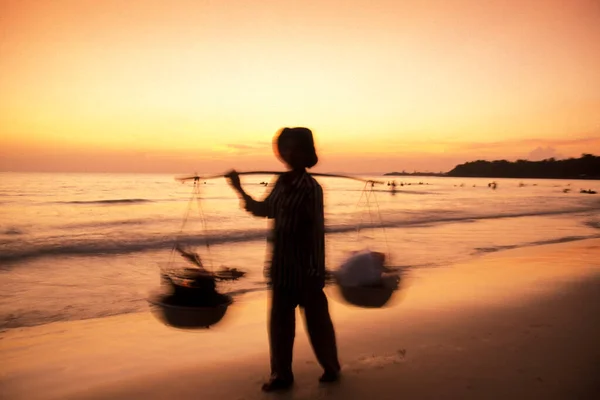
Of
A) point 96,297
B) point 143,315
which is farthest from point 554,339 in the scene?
point 96,297

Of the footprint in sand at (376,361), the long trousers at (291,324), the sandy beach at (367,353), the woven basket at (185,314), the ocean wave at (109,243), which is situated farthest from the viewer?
the ocean wave at (109,243)

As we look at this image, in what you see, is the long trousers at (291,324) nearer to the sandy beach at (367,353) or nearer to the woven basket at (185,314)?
the sandy beach at (367,353)

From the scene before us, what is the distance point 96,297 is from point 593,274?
294 inches

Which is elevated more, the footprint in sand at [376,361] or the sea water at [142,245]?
the footprint in sand at [376,361]

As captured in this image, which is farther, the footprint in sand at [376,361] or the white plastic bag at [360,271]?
the footprint in sand at [376,361]

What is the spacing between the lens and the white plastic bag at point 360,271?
3223 mm

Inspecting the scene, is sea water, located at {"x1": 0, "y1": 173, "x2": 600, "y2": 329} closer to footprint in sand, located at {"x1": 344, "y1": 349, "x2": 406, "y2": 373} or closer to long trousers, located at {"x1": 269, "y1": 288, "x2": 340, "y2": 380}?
long trousers, located at {"x1": 269, "y1": 288, "x2": 340, "y2": 380}

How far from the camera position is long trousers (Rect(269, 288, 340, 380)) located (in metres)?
2.78

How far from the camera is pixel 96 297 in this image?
6.74 meters

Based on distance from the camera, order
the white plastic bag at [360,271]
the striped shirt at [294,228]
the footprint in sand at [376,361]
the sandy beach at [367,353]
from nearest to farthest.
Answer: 1. the striped shirt at [294,228]
2. the sandy beach at [367,353]
3. the white plastic bag at [360,271]
4. the footprint in sand at [376,361]

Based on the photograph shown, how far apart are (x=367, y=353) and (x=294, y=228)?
1.66m

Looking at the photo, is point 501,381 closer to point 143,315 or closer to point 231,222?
point 143,315

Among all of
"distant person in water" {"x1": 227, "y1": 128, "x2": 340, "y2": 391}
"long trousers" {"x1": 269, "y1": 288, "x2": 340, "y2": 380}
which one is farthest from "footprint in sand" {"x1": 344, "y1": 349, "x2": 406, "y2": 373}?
"distant person in water" {"x1": 227, "y1": 128, "x2": 340, "y2": 391}

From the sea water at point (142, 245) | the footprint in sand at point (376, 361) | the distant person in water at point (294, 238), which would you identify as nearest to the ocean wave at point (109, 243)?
the sea water at point (142, 245)
